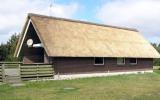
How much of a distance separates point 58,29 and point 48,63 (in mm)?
4597

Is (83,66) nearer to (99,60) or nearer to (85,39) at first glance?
(99,60)

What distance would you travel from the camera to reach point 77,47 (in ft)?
116

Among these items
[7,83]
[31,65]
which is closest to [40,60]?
[31,65]

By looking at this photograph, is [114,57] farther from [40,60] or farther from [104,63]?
[40,60]

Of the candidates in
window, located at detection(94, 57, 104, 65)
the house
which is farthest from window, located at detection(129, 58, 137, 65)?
window, located at detection(94, 57, 104, 65)

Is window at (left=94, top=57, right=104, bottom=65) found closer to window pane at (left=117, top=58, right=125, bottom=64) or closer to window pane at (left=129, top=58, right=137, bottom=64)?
window pane at (left=117, top=58, right=125, bottom=64)

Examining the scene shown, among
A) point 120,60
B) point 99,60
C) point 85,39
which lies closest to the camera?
point 85,39

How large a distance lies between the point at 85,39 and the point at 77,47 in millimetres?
2466

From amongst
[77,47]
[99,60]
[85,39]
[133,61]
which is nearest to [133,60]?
[133,61]

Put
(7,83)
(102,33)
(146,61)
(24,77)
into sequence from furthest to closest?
(146,61)
(102,33)
(24,77)
(7,83)

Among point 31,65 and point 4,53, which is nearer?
point 31,65

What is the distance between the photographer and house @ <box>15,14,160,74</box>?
33281 mm

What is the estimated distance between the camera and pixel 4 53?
170 feet

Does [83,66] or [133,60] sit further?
[133,60]
